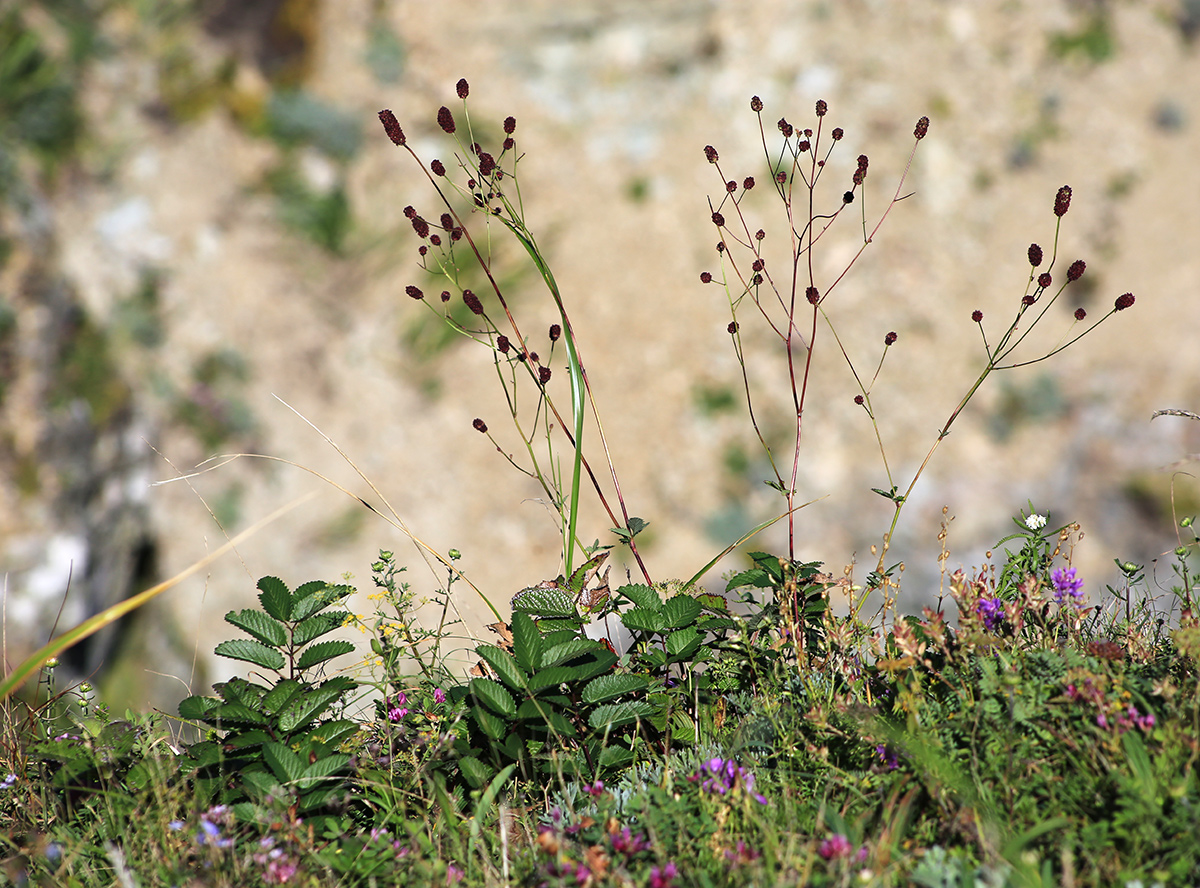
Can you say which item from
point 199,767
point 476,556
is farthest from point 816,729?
point 476,556

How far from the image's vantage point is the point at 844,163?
10922 mm

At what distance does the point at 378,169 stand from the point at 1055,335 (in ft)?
27.9

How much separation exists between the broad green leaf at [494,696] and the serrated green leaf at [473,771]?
4.7 inches

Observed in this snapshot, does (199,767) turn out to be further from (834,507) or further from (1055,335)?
(1055,335)

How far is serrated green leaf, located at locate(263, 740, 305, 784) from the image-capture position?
1.71m

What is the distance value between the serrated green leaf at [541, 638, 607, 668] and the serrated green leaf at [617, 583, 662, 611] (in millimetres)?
189

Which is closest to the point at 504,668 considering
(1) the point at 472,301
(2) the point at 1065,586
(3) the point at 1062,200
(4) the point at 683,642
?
(4) the point at 683,642

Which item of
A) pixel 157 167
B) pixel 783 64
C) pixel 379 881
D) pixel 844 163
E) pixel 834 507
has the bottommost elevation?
pixel 379 881

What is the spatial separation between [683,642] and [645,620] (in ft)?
0.36

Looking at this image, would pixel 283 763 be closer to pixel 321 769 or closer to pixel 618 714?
pixel 321 769

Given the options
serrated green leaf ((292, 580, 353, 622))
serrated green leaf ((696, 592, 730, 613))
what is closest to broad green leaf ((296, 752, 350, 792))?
serrated green leaf ((292, 580, 353, 622))

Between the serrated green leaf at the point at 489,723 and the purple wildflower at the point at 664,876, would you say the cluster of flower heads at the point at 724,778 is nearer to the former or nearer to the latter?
the purple wildflower at the point at 664,876

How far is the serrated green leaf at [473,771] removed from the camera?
70.8 inches

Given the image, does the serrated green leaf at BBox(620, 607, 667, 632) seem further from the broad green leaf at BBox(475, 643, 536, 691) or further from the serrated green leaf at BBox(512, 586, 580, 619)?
the broad green leaf at BBox(475, 643, 536, 691)
